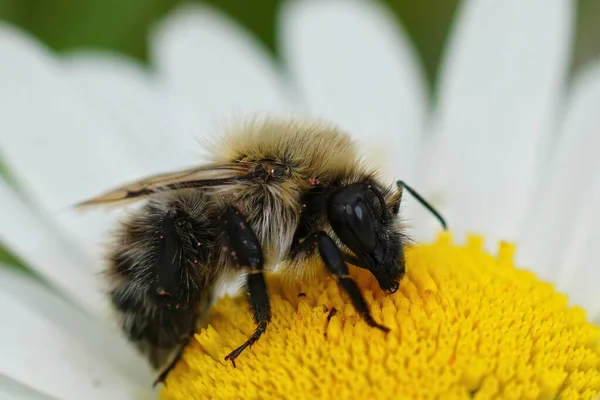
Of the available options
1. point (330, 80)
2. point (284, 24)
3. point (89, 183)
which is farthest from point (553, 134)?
point (89, 183)

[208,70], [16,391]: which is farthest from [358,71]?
[16,391]

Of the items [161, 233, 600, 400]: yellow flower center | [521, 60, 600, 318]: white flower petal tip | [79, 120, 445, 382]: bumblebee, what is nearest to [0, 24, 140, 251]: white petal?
[79, 120, 445, 382]: bumblebee

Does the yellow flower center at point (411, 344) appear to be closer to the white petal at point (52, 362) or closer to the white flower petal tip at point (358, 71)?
the white petal at point (52, 362)

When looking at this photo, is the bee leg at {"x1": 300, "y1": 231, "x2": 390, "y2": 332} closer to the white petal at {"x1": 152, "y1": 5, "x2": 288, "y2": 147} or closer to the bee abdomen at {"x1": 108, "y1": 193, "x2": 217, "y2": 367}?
the bee abdomen at {"x1": 108, "y1": 193, "x2": 217, "y2": 367}

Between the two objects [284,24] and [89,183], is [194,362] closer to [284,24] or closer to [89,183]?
[89,183]

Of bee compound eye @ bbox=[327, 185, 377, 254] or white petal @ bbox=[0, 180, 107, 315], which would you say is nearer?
bee compound eye @ bbox=[327, 185, 377, 254]

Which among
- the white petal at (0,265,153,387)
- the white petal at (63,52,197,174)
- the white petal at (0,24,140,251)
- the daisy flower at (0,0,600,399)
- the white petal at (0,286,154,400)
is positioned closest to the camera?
the daisy flower at (0,0,600,399)
